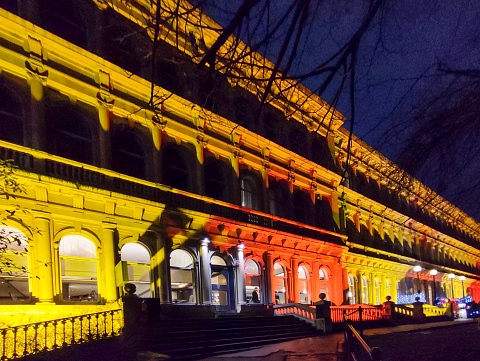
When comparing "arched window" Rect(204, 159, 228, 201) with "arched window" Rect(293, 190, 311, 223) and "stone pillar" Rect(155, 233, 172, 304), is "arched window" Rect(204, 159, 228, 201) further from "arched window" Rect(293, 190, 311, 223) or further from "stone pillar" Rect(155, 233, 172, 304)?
"arched window" Rect(293, 190, 311, 223)

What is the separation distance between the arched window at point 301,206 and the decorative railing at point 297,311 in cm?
656

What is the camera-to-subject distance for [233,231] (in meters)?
21.6

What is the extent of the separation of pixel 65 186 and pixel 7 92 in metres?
3.46

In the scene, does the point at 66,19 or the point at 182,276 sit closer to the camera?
the point at 66,19

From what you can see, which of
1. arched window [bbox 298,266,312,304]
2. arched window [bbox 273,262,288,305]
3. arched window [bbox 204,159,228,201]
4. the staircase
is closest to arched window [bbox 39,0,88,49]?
arched window [bbox 204,159,228,201]

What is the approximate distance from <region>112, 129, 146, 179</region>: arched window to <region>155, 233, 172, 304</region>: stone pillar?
2749 millimetres

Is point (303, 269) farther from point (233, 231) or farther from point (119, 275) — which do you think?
point (119, 275)

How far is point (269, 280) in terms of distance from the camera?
23438mm

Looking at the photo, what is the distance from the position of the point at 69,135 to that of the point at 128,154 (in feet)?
8.70

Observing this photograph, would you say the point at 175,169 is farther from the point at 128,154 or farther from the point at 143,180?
the point at 128,154

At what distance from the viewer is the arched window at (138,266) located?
16.9m

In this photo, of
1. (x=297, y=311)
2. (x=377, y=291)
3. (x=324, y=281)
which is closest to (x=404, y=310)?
(x=324, y=281)

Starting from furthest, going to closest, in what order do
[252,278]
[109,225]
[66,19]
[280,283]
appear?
[280,283] < [252,278] < [66,19] < [109,225]

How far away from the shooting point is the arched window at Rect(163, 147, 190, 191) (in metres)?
19.4
